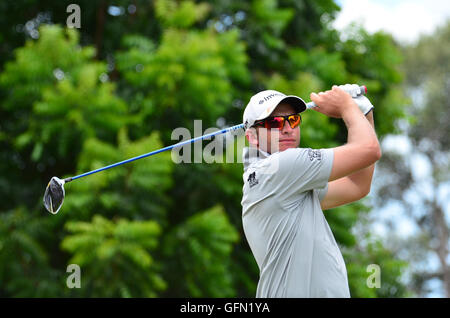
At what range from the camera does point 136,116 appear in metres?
8.77

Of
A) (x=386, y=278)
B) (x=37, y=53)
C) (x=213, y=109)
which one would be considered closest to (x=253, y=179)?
(x=213, y=109)

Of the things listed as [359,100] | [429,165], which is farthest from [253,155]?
[429,165]

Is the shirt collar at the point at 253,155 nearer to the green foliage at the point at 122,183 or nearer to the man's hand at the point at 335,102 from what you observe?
the man's hand at the point at 335,102

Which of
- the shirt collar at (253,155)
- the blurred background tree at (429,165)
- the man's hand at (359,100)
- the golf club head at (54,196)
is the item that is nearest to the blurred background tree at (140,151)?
the golf club head at (54,196)

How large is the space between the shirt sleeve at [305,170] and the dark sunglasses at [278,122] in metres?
0.22

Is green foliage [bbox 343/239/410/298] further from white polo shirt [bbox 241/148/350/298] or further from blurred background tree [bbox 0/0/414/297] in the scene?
white polo shirt [bbox 241/148/350/298]

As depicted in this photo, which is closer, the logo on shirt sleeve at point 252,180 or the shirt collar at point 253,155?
the logo on shirt sleeve at point 252,180

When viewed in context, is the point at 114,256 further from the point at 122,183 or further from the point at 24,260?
the point at 24,260

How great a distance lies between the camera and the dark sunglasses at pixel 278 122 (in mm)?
2812

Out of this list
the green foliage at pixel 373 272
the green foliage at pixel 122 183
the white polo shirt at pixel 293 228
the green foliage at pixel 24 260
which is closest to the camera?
the white polo shirt at pixel 293 228

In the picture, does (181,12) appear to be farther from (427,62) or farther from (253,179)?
(427,62)

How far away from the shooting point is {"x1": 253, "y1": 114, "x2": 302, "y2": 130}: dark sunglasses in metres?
2.81

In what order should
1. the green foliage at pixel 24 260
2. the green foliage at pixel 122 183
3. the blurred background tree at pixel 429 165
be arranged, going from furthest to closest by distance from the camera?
the blurred background tree at pixel 429 165, the green foliage at pixel 24 260, the green foliage at pixel 122 183
